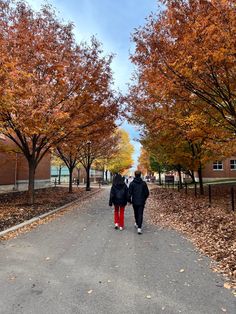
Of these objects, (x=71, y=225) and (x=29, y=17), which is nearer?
(x=71, y=225)

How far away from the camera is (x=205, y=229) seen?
9438 millimetres

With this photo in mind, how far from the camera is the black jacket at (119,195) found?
9625 mm

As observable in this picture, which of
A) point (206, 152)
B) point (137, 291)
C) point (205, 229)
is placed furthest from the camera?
point (206, 152)

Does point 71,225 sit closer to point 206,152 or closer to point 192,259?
point 192,259

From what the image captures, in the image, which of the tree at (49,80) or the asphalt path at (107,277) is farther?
the tree at (49,80)

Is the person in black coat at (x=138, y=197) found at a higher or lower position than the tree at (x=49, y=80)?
lower

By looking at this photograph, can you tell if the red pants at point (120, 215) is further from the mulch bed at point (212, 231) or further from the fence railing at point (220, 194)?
the fence railing at point (220, 194)

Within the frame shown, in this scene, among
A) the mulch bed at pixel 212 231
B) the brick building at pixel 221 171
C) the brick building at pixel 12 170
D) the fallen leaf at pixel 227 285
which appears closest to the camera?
the fallen leaf at pixel 227 285

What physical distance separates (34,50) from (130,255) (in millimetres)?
10105

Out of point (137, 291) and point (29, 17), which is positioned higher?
point (29, 17)

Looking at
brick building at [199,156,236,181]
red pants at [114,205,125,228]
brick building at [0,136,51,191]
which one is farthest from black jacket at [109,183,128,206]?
brick building at [199,156,236,181]

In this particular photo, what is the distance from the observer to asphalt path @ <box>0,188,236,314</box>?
13.8ft

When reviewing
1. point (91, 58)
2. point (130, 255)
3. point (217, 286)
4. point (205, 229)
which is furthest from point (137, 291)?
point (91, 58)

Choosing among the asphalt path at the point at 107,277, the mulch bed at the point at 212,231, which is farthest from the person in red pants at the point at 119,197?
the mulch bed at the point at 212,231
